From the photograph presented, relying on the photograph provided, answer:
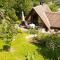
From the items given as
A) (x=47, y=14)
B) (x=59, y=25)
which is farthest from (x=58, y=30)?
(x=47, y=14)

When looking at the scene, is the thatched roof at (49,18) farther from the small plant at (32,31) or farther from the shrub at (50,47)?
the shrub at (50,47)

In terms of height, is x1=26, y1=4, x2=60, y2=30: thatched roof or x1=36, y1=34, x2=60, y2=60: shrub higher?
x1=26, y1=4, x2=60, y2=30: thatched roof

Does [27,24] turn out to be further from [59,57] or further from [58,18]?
[59,57]

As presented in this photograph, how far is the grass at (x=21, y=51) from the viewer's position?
37.1 m

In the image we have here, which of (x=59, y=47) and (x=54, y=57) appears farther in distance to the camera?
→ (x=59, y=47)

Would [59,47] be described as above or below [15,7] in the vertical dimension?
below

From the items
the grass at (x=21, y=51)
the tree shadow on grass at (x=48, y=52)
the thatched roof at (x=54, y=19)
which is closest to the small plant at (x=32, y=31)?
the grass at (x=21, y=51)

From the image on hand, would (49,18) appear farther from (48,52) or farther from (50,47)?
(48,52)

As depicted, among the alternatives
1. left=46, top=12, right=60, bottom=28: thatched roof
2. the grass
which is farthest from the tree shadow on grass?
left=46, top=12, right=60, bottom=28: thatched roof

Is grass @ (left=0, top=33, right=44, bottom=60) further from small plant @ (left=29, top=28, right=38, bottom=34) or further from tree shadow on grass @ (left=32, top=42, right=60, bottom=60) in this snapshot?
small plant @ (left=29, top=28, right=38, bottom=34)

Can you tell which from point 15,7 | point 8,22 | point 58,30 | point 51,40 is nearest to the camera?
point 51,40

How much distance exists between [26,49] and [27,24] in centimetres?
1581

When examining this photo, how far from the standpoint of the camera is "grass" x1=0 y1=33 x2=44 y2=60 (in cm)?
3715

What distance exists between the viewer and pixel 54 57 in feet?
120
